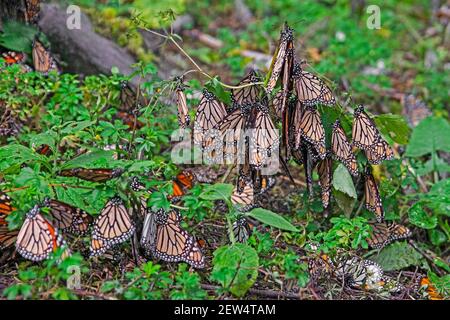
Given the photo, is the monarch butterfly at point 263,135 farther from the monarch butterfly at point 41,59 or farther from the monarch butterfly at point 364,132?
the monarch butterfly at point 41,59

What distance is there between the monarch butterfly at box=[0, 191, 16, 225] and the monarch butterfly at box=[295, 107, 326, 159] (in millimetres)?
1502

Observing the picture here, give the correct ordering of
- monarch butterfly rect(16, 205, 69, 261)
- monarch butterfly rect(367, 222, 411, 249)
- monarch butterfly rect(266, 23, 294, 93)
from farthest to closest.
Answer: monarch butterfly rect(367, 222, 411, 249) → monarch butterfly rect(266, 23, 294, 93) → monarch butterfly rect(16, 205, 69, 261)

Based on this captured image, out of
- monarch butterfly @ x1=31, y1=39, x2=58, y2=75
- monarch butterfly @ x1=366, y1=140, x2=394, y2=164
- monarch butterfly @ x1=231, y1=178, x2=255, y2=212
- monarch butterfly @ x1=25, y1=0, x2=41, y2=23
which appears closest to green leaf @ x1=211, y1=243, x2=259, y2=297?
monarch butterfly @ x1=231, y1=178, x2=255, y2=212

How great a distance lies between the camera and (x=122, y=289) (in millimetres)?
2775

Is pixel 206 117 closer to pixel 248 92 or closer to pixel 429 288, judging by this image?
pixel 248 92

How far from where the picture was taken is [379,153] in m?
3.44

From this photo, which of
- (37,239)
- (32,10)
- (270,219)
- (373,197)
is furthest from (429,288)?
(32,10)

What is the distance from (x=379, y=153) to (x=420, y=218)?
0.67 m

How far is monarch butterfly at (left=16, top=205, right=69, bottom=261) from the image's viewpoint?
2.76 meters

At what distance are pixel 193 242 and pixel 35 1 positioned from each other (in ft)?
7.69

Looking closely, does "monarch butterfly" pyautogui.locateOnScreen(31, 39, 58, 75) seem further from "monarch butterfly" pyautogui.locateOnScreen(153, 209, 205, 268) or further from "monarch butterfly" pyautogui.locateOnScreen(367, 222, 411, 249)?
"monarch butterfly" pyautogui.locateOnScreen(367, 222, 411, 249)

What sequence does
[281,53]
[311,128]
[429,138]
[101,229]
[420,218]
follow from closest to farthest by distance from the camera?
[101,229] < [281,53] < [311,128] < [420,218] < [429,138]
